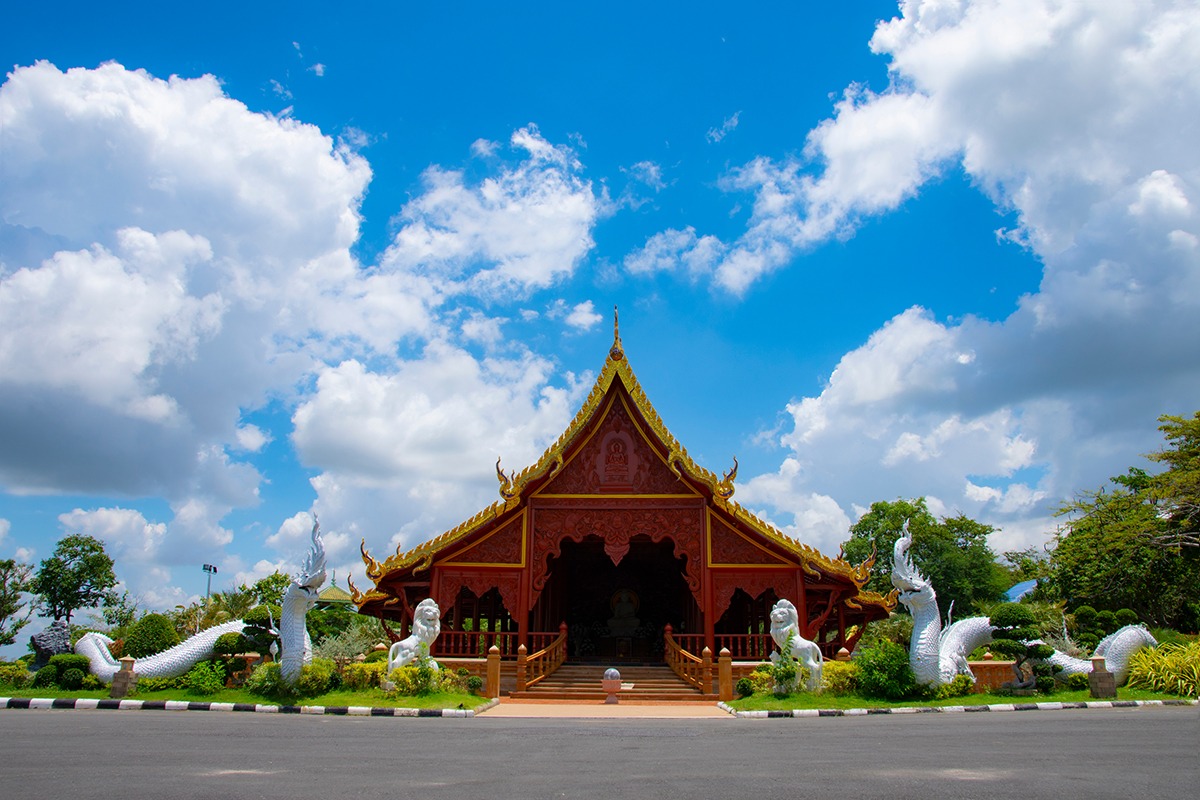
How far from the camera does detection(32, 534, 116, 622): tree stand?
29.8 meters

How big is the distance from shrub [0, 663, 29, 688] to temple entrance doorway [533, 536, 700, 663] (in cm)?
1003

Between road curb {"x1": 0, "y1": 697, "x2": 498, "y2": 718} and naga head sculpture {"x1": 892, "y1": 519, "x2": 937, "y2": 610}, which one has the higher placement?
naga head sculpture {"x1": 892, "y1": 519, "x2": 937, "y2": 610}

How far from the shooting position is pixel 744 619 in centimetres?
2225

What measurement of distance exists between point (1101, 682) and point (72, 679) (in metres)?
16.8

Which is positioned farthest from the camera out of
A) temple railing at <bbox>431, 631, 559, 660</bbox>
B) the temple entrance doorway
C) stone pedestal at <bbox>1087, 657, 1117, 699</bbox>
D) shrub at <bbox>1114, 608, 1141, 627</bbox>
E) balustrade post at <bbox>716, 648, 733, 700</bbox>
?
the temple entrance doorway

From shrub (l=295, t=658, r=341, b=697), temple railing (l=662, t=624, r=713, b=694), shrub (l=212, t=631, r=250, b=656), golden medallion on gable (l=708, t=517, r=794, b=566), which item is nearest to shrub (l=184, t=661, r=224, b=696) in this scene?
shrub (l=212, t=631, r=250, b=656)

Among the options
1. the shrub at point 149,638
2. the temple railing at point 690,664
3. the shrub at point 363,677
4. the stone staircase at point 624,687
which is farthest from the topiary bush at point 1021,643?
the shrub at point 149,638

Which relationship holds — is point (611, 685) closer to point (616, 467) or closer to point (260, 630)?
point (616, 467)

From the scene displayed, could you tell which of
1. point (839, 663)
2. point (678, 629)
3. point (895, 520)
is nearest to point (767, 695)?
point (839, 663)

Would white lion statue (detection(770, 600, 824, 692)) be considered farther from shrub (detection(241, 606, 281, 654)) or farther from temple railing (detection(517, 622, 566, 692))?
shrub (detection(241, 606, 281, 654))

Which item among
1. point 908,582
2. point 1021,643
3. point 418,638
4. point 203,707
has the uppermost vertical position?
point 908,582

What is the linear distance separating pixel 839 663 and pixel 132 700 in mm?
11384

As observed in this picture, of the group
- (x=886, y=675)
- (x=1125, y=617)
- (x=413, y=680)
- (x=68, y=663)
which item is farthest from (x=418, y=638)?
(x=1125, y=617)

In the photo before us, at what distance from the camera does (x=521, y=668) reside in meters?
15.8
